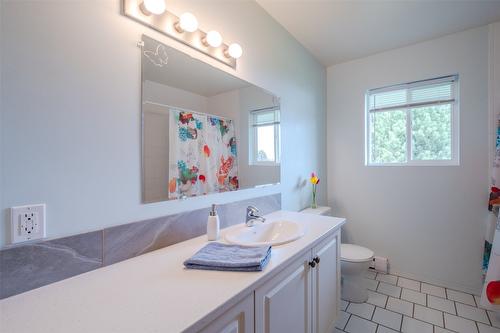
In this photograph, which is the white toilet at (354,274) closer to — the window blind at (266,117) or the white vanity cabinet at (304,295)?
the white vanity cabinet at (304,295)

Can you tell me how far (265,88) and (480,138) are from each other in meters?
Answer: 1.98

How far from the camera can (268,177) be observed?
5.96 ft

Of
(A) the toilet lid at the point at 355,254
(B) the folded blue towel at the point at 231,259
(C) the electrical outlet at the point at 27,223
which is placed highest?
(C) the electrical outlet at the point at 27,223

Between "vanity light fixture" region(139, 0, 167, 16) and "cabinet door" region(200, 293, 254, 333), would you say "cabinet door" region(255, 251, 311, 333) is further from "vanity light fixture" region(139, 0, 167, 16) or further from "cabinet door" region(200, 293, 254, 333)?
"vanity light fixture" region(139, 0, 167, 16)

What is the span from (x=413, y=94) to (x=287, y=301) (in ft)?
8.15

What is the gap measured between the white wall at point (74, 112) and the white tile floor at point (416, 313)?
163 cm

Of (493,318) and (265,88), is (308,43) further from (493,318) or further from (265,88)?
(493,318)

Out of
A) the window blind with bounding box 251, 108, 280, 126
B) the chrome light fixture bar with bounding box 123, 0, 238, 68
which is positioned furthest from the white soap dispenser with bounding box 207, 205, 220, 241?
the chrome light fixture bar with bounding box 123, 0, 238, 68

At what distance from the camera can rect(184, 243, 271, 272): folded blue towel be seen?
0.85m

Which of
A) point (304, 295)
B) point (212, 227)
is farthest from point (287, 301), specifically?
point (212, 227)

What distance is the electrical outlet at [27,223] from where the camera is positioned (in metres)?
0.70

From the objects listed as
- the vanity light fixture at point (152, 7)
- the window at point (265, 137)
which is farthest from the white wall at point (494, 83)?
the vanity light fixture at point (152, 7)

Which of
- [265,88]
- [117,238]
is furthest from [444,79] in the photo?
[117,238]

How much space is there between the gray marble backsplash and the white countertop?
0.03 metres
